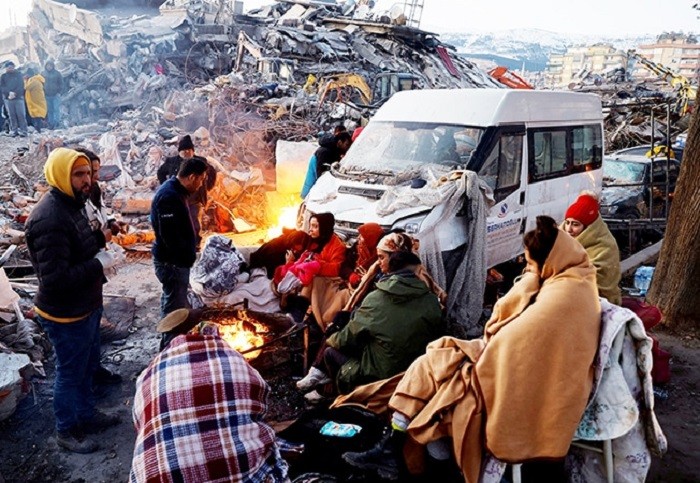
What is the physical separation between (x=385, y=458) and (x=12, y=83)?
1802 cm

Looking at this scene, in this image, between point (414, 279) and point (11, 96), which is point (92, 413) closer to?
point (414, 279)

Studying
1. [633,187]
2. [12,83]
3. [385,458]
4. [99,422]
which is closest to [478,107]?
[385,458]

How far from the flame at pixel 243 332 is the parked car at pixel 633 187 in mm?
7819

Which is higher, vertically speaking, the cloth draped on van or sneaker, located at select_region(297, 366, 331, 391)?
the cloth draped on van

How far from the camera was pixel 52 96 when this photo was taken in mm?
17703

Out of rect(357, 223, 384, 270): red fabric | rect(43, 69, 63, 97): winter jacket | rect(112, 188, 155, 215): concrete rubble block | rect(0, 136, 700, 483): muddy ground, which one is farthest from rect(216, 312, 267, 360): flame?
rect(43, 69, 63, 97): winter jacket

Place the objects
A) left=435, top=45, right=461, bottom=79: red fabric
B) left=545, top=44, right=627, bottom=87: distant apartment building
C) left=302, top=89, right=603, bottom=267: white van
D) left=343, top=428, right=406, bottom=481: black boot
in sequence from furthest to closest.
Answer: left=545, top=44, right=627, bottom=87: distant apartment building < left=435, top=45, right=461, bottom=79: red fabric < left=302, top=89, right=603, bottom=267: white van < left=343, top=428, right=406, bottom=481: black boot

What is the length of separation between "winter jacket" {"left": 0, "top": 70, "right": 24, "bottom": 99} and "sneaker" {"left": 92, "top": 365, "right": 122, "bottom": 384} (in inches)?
597

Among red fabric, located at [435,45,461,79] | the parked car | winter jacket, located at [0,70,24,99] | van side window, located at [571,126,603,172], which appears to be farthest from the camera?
red fabric, located at [435,45,461,79]

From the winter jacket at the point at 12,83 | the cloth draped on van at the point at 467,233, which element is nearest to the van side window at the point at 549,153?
the cloth draped on van at the point at 467,233

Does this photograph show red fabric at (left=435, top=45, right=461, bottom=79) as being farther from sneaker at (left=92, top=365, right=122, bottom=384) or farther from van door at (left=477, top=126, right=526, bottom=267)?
sneaker at (left=92, top=365, right=122, bottom=384)

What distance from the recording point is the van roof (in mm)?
6219

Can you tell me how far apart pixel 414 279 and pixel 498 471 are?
1450 mm

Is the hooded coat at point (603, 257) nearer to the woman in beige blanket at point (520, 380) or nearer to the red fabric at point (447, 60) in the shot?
the woman in beige blanket at point (520, 380)
